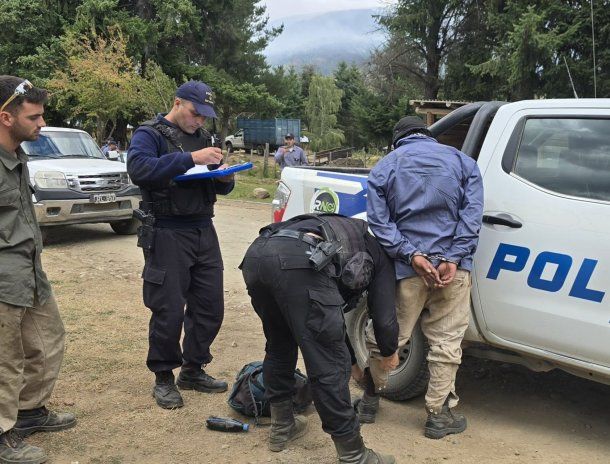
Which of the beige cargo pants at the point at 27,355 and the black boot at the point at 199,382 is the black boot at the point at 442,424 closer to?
the black boot at the point at 199,382

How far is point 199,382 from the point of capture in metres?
4.03

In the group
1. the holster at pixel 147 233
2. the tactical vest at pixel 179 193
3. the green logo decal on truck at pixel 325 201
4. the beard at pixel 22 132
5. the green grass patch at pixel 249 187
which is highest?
the beard at pixel 22 132

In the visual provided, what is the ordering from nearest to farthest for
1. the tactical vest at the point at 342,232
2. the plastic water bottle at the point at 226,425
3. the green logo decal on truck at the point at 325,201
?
1. the tactical vest at the point at 342,232
2. the plastic water bottle at the point at 226,425
3. the green logo decal on truck at the point at 325,201

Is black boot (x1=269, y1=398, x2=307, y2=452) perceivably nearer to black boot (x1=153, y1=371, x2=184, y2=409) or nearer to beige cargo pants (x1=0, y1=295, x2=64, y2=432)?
black boot (x1=153, y1=371, x2=184, y2=409)

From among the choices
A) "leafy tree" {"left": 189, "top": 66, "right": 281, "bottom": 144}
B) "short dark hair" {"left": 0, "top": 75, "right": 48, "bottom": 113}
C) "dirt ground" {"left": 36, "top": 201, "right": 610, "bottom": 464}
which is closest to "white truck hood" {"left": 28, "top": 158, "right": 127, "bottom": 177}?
"dirt ground" {"left": 36, "top": 201, "right": 610, "bottom": 464}

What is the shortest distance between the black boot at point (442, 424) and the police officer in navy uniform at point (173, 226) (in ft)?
5.05

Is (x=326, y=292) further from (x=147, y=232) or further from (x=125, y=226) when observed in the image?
(x=125, y=226)

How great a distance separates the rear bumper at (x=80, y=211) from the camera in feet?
28.7

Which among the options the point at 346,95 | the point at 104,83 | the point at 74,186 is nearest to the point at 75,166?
the point at 74,186

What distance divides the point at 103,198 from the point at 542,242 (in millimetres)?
7480

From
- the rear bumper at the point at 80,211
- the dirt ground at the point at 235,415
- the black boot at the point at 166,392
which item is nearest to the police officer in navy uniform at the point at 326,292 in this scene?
the dirt ground at the point at 235,415

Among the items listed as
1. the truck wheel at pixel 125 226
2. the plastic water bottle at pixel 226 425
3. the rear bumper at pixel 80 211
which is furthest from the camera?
the truck wheel at pixel 125 226

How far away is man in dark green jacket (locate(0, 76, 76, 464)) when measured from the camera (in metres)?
2.91

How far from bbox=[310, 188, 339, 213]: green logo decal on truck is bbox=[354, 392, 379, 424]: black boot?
3.96 ft
